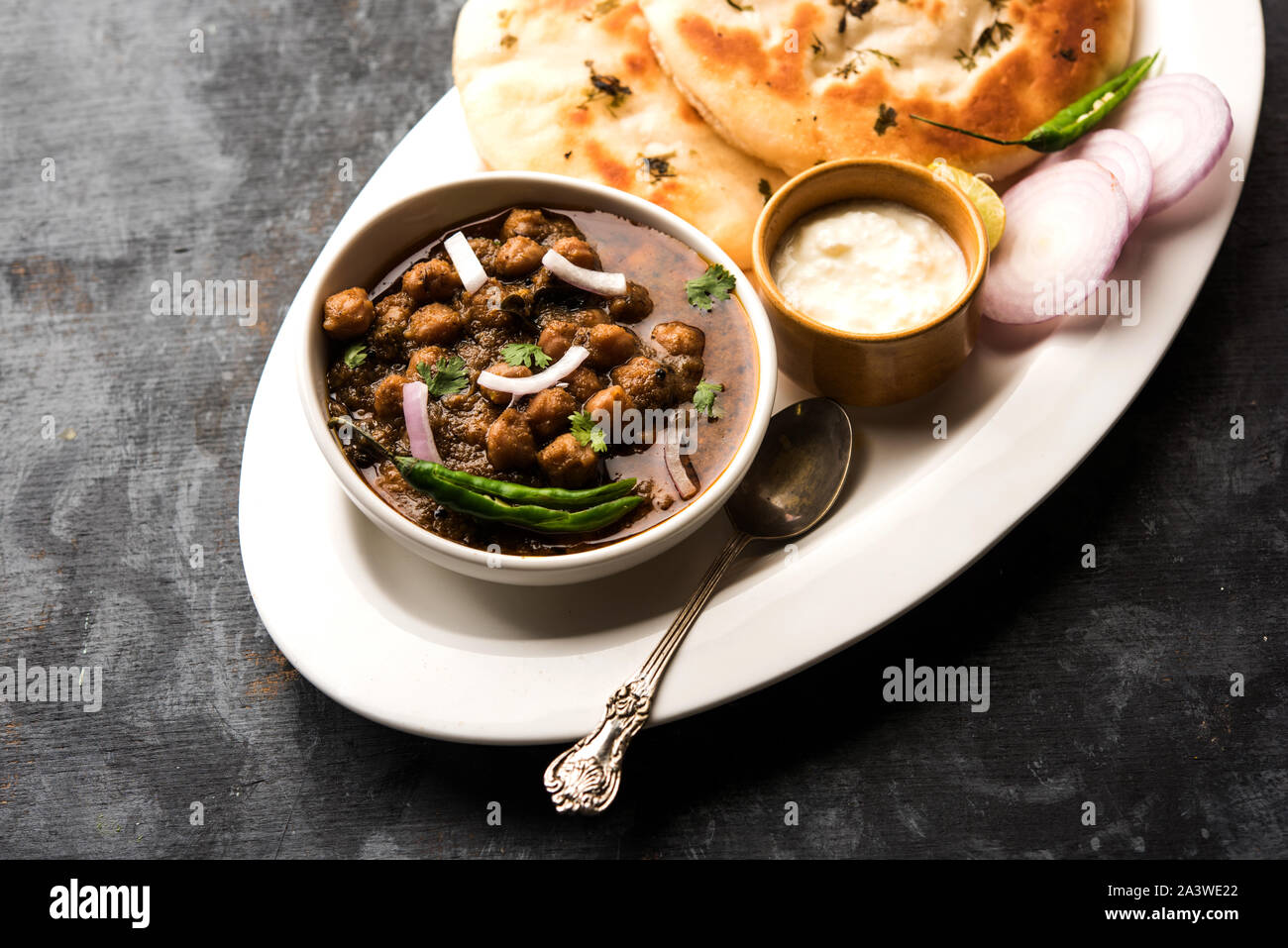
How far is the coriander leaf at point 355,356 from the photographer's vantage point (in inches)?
126

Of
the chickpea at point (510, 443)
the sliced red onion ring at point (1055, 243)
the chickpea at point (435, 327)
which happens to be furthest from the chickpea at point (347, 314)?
the sliced red onion ring at point (1055, 243)

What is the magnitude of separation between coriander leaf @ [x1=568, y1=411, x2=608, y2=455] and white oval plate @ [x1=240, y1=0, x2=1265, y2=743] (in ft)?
1.77

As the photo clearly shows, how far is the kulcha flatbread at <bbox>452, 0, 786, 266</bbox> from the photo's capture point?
11.9 ft

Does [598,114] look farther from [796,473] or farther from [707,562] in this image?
[707,562]

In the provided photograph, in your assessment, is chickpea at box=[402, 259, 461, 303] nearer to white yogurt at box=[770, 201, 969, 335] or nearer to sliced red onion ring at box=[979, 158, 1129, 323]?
white yogurt at box=[770, 201, 969, 335]

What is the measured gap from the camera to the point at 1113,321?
3.52m

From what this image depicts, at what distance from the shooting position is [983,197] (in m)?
3.58

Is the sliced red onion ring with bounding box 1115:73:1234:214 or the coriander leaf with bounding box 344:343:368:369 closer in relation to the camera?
the coriander leaf with bounding box 344:343:368:369

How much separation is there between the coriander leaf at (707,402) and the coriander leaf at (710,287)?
0.28m

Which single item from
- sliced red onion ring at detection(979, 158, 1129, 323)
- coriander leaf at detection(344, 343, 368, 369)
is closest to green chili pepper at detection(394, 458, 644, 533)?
coriander leaf at detection(344, 343, 368, 369)

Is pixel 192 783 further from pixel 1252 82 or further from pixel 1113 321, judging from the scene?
pixel 1252 82

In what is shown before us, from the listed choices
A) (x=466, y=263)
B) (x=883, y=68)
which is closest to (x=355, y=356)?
(x=466, y=263)
